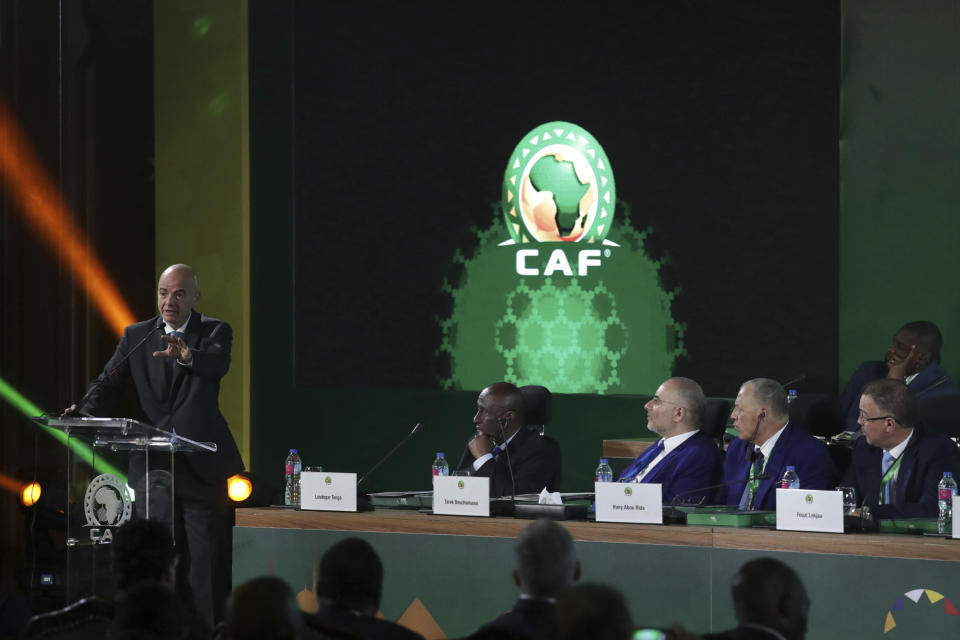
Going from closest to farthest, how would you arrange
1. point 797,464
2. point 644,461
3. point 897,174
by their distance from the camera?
point 797,464 < point 644,461 < point 897,174

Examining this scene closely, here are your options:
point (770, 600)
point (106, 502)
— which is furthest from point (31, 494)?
point (770, 600)

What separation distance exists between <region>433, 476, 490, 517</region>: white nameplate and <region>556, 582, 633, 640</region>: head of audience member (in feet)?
7.21

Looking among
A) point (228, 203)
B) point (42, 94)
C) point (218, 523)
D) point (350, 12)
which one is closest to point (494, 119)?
point (350, 12)

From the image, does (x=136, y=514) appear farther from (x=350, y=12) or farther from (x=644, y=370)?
(x=350, y=12)

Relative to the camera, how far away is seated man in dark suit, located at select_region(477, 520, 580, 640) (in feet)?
8.92

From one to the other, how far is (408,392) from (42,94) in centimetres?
242

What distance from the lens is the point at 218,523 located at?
15.8 feet

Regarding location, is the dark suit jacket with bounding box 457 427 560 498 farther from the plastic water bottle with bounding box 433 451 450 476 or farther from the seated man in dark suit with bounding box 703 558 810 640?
the seated man in dark suit with bounding box 703 558 810 640

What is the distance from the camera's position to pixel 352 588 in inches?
106

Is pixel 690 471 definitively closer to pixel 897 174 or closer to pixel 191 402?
pixel 191 402

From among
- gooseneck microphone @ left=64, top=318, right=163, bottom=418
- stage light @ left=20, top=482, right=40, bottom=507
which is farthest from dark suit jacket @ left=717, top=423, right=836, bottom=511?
stage light @ left=20, top=482, right=40, bottom=507

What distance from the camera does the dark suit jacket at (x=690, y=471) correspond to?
4.77 meters

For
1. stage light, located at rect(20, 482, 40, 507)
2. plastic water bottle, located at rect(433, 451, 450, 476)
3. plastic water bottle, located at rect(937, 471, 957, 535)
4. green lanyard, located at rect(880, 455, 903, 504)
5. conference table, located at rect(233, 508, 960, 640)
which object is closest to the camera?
conference table, located at rect(233, 508, 960, 640)

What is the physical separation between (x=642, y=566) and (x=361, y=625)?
157 cm
